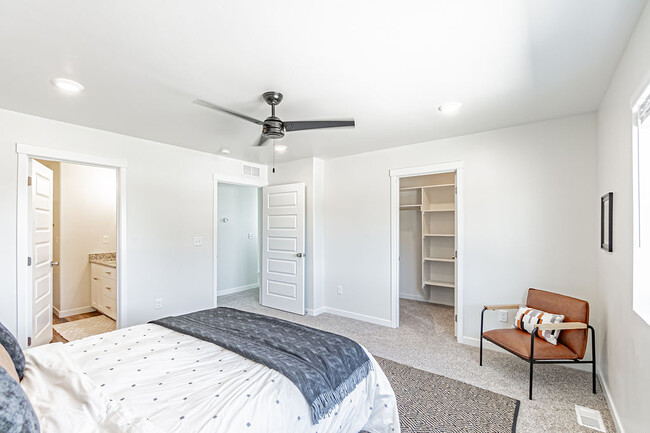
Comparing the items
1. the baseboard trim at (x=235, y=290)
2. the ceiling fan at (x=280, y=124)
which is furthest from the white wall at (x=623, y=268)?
the baseboard trim at (x=235, y=290)

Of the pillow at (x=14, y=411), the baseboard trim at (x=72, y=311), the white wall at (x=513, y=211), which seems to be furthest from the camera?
the baseboard trim at (x=72, y=311)

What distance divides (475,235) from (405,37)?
249cm

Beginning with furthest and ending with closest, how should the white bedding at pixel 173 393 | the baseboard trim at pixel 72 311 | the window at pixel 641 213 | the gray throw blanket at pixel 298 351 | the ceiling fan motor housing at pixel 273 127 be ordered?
the baseboard trim at pixel 72 311 < the ceiling fan motor housing at pixel 273 127 < the window at pixel 641 213 < the gray throw blanket at pixel 298 351 < the white bedding at pixel 173 393

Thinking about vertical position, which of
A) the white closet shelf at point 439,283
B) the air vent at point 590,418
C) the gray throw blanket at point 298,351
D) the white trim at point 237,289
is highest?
the gray throw blanket at point 298,351

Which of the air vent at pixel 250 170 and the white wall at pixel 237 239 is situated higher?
the air vent at pixel 250 170

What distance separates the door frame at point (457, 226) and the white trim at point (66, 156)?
3.30 m

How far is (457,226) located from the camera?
3648mm

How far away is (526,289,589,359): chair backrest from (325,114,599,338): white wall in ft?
0.84

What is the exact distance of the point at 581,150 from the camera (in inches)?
116

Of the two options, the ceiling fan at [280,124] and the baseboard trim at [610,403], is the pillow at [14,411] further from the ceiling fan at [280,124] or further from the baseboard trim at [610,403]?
the baseboard trim at [610,403]

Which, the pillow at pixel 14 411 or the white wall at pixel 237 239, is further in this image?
the white wall at pixel 237 239

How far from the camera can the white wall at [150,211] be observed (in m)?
2.82

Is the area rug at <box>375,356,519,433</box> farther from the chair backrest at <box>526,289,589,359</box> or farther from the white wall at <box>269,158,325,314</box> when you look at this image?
the white wall at <box>269,158,325,314</box>

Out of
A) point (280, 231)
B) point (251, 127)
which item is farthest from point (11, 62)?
point (280, 231)
